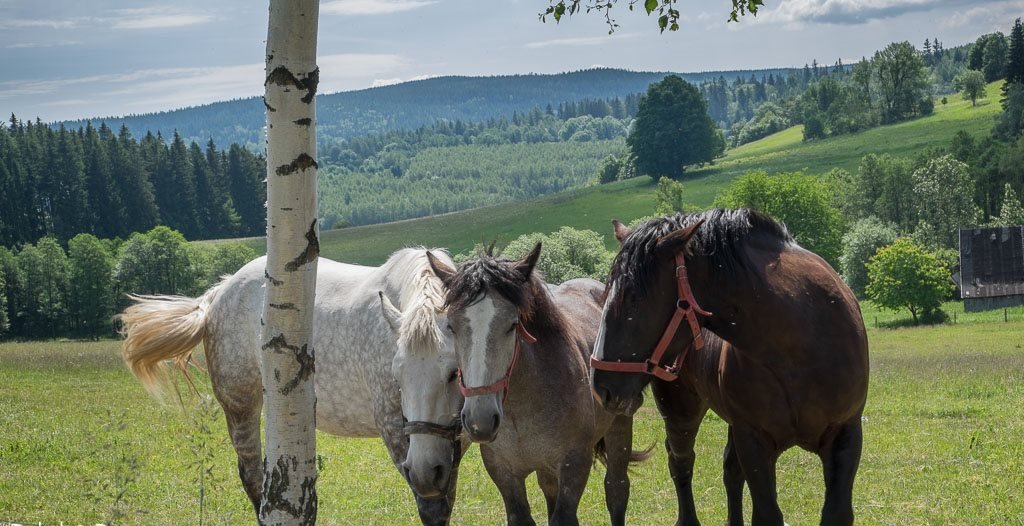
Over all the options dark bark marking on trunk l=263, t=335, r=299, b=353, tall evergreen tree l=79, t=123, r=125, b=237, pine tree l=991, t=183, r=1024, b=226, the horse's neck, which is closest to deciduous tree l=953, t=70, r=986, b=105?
pine tree l=991, t=183, r=1024, b=226

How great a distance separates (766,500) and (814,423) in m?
0.55

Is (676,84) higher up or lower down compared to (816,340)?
higher up

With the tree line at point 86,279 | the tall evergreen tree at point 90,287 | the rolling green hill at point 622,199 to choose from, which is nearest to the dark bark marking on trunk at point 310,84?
the tree line at point 86,279

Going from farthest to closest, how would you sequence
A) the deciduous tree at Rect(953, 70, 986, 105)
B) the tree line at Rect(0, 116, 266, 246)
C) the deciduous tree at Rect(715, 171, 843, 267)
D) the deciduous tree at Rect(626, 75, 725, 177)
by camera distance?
the deciduous tree at Rect(953, 70, 986, 105), the deciduous tree at Rect(626, 75, 725, 177), the tree line at Rect(0, 116, 266, 246), the deciduous tree at Rect(715, 171, 843, 267)

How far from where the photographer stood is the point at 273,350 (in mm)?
4176

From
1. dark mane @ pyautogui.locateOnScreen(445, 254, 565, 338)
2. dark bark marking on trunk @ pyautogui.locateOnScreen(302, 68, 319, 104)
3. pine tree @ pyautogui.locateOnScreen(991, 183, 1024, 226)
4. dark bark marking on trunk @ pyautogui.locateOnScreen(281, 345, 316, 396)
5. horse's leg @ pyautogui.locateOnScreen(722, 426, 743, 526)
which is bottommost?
pine tree @ pyautogui.locateOnScreen(991, 183, 1024, 226)

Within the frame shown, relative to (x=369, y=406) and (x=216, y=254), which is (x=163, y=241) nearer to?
(x=216, y=254)

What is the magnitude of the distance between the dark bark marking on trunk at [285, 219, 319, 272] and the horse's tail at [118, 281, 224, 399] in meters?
4.11

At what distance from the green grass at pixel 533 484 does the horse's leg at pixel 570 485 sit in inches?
103

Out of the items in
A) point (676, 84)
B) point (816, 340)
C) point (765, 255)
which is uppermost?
point (676, 84)

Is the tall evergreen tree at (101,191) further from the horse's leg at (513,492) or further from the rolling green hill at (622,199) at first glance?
the horse's leg at (513,492)

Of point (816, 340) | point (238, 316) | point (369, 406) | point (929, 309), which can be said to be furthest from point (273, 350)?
point (929, 309)

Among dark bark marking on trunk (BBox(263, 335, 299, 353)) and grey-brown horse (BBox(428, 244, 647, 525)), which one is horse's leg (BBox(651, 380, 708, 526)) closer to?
grey-brown horse (BBox(428, 244, 647, 525))

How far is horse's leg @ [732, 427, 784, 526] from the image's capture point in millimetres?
5320
